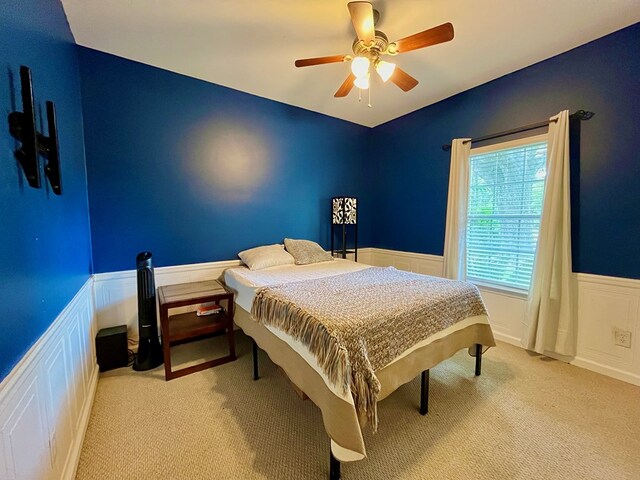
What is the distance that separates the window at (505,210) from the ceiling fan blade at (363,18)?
1861 mm

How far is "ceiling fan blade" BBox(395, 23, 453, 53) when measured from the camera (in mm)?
1518

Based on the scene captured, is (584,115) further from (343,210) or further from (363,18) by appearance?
(343,210)

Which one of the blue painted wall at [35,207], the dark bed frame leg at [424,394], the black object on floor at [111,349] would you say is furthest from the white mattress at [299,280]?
the blue painted wall at [35,207]

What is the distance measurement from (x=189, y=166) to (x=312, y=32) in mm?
1685

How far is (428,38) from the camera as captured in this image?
5.32 ft

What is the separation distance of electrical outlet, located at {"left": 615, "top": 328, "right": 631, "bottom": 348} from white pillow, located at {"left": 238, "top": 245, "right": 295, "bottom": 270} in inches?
114

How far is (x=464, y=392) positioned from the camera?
195 cm

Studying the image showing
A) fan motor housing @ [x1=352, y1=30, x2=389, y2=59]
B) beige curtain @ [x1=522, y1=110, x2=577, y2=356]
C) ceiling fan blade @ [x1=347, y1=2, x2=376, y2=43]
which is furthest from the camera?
beige curtain @ [x1=522, y1=110, x2=577, y2=356]

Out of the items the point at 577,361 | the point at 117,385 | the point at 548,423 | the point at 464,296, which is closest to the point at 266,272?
the point at 117,385

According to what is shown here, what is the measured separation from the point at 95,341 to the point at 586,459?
3343 millimetres

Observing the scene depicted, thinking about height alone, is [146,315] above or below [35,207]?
below

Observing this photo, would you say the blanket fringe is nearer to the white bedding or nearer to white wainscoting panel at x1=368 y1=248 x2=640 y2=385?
the white bedding

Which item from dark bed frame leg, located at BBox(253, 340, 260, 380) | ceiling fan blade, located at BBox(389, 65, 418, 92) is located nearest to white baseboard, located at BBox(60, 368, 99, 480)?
dark bed frame leg, located at BBox(253, 340, 260, 380)

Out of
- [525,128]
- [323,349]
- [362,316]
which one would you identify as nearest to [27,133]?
[323,349]
